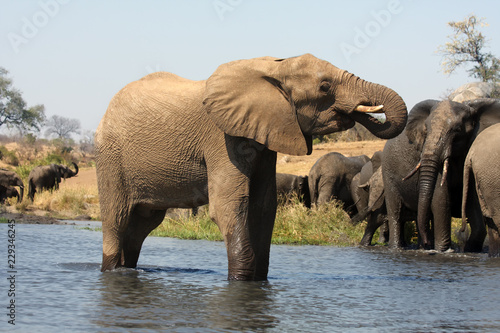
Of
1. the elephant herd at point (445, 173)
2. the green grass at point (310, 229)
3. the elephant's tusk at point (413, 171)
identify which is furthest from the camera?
the green grass at point (310, 229)

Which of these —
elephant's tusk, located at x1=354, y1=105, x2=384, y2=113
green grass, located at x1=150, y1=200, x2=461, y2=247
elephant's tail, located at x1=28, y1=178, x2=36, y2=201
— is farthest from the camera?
elephant's tail, located at x1=28, y1=178, x2=36, y2=201

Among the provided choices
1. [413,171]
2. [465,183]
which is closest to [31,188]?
[413,171]

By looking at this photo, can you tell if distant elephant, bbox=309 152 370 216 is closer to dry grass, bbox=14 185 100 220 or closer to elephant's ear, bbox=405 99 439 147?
elephant's ear, bbox=405 99 439 147

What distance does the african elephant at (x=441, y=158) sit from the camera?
10.8 metres

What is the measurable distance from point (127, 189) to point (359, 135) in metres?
33.8

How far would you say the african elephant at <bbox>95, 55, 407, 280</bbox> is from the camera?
6910mm

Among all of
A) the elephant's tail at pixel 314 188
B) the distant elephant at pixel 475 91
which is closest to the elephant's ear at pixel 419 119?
the elephant's tail at pixel 314 188

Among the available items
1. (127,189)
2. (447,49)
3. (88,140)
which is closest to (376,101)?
→ (127,189)

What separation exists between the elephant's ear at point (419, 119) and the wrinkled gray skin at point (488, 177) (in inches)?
57.3

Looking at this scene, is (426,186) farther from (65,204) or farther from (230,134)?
(65,204)

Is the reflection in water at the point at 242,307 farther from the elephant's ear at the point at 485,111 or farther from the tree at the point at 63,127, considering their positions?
the tree at the point at 63,127

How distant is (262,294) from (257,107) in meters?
1.72

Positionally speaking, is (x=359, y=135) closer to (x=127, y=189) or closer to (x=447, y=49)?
(x=447, y=49)

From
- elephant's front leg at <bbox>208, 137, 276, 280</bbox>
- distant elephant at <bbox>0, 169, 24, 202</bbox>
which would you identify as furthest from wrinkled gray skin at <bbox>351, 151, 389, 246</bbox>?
distant elephant at <bbox>0, 169, 24, 202</bbox>
